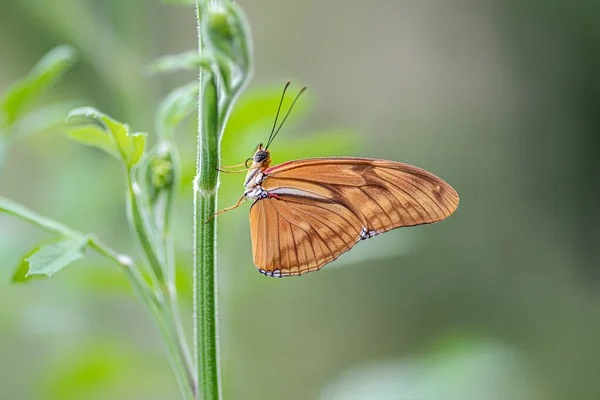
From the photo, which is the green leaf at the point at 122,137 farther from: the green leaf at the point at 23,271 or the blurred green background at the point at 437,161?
the blurred green background at the point at 437,161

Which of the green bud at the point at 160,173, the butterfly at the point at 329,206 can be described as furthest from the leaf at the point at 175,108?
the butterfly at the point at 329,206

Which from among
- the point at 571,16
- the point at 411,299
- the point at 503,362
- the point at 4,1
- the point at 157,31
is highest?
the point at 571,16

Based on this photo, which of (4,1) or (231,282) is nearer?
(231,282)

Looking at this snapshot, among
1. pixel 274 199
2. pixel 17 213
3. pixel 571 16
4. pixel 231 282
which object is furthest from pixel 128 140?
pixel 571 16

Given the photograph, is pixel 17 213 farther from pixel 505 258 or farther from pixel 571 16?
pixel 571 16

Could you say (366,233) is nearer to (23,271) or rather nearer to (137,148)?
(137,148)

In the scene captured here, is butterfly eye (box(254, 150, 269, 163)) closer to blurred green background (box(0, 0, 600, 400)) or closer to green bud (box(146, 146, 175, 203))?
green bud (box(146, 146, 175, 203))
